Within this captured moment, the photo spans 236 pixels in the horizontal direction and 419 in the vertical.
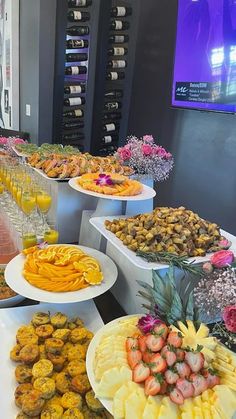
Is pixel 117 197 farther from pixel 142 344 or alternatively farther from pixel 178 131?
pixel 178 131

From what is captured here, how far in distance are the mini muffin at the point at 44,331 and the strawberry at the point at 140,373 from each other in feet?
1.05

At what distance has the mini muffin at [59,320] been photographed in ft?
3.25

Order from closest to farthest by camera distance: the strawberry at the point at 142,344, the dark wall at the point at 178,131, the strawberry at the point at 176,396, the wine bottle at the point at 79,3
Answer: the strawberry at the point at 176,396
the strawberry at the point at 142,344
the dark wall at the point at 178,131
the wine bottle at the point at 79,3

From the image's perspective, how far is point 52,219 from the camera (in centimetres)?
163

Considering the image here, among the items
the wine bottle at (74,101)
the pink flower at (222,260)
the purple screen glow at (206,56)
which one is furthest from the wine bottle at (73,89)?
the pink flower at (222,260)

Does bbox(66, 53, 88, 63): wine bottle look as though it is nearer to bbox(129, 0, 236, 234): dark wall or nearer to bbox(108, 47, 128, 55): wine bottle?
bbox(108, 47, 128, 55): wine bottle

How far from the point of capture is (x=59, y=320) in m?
1.00

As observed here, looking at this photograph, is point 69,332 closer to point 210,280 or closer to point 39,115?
point 210,280

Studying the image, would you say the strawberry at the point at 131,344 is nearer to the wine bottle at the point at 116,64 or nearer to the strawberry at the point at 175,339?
the strawberry at the point at 175,339

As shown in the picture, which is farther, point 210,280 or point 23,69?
point 23,69

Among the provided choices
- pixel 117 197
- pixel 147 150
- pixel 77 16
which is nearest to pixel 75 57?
pixel 77 16

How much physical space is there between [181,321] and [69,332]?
33 cm

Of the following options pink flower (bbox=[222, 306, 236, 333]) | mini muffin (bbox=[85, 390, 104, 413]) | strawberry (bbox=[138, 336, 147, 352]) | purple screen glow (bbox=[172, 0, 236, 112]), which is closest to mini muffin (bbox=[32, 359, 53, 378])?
mini muffin (bbox=[85, 390, 104, 413])

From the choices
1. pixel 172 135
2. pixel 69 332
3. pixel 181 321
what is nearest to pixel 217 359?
pixel 181 321
